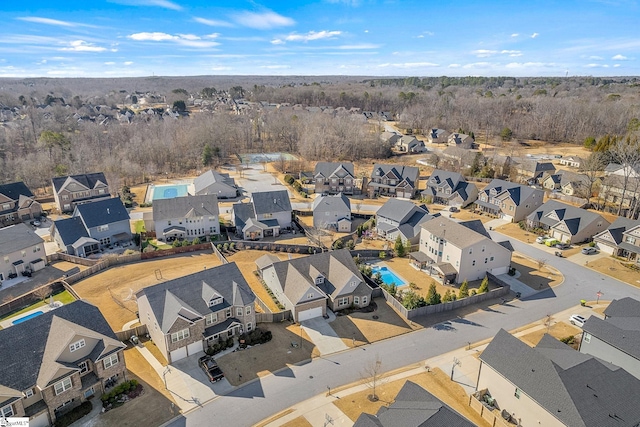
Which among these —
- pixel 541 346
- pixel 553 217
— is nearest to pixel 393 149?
pixel 553 217

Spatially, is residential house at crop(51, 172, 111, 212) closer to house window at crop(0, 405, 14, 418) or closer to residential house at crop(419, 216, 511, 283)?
house window at crop(0, 405, 14, 418)

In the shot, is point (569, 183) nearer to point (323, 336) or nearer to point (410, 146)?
point (410, 146)

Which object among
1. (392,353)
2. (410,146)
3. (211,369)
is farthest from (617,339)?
(410,146)

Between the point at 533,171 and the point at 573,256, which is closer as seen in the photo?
the point at 573,256

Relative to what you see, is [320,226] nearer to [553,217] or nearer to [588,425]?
[553,217]

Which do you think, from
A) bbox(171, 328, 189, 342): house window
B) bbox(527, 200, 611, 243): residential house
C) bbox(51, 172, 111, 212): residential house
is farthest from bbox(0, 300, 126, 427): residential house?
bbox(527, 200, 611, 243): residential house

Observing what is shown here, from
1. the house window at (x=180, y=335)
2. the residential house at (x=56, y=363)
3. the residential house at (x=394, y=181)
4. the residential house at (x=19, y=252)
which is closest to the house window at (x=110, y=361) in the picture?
the residential house at (x=56, y=363)

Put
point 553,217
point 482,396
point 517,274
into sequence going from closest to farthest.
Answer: point 482,396 < point 517,274 < point 553,217
